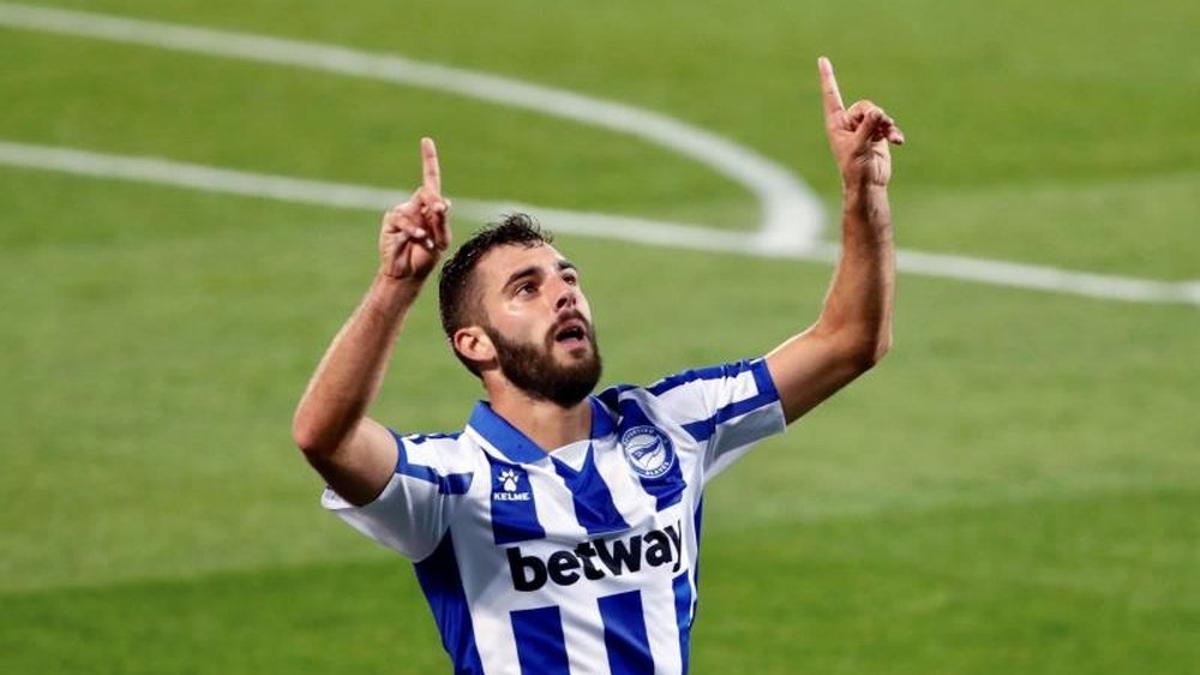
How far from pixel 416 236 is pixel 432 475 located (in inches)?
27.6


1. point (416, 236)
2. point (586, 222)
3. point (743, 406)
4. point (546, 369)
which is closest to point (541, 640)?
point (546, 369)

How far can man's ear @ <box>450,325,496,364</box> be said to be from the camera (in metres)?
6.48

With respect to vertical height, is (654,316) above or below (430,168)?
above

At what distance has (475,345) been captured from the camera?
6.49 meters

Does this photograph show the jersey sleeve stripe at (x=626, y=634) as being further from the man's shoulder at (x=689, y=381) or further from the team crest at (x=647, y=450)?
the man's shoulder at (x=689, y=381)

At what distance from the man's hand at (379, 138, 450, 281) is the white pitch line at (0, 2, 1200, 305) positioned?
806 centimetres

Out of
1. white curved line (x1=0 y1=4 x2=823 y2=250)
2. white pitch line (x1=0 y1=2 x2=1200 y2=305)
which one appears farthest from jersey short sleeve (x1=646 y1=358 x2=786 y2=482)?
Answer: white curved line (x1=0 y1=4 x2=823 y2=250)

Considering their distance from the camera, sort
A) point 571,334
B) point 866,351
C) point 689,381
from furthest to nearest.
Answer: point 689,381, point 866,351, point 571,334

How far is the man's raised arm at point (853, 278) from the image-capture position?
21.6 feet

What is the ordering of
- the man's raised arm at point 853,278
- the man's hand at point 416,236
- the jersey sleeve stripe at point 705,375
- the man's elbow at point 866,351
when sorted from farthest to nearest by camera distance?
the jersey sleeve stripe at point 705,375, the man's elbow at point 866,351, the man's raised arm at point 853,278, the man's hand at point 416,236

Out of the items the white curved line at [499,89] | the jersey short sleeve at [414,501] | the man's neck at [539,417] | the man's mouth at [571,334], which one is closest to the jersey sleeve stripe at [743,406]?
the man's neck at [539,417]

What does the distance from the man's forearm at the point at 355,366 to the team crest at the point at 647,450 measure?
910mm

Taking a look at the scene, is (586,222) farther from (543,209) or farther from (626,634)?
(626,634)

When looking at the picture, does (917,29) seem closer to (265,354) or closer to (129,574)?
(265,354)
